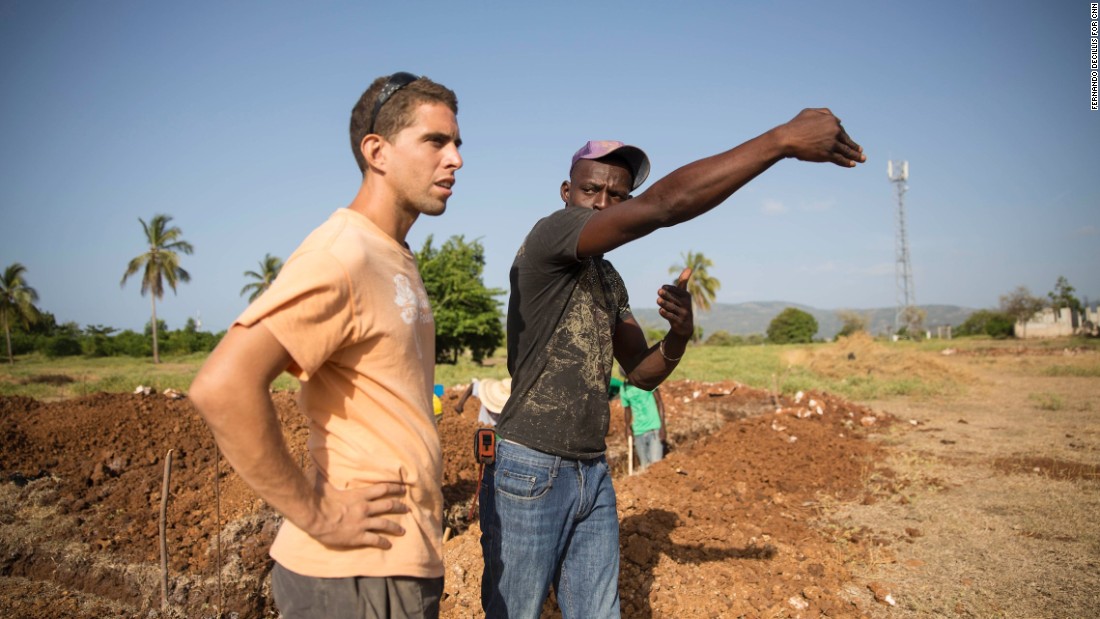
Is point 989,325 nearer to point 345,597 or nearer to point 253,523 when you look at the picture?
point 253,523

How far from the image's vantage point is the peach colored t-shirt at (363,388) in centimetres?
131

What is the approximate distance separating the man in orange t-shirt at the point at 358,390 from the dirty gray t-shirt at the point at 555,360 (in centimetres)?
63

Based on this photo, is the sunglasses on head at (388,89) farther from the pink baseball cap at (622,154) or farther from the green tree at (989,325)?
the green tree at (989,325)

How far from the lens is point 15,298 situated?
3897cm

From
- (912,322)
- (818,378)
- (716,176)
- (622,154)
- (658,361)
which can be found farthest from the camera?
(912,322)

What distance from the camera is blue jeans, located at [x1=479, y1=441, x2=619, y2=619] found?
2113 millimetres

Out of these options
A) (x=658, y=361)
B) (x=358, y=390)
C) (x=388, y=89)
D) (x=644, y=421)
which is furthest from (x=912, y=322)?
(x=358, y=390)

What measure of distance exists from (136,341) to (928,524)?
47.9 meters

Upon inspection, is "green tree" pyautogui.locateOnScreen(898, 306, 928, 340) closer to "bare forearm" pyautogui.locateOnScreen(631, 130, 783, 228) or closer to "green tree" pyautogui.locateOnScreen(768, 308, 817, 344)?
"green tree" pyautogui.locateOnScreen(768, 308, 817, 344)

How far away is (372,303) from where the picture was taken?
1.38 metres

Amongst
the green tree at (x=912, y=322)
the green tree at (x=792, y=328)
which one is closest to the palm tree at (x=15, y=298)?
the green tree at (x=792, y=328)

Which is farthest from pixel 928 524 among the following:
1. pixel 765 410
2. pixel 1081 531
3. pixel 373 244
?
pixel 765 410

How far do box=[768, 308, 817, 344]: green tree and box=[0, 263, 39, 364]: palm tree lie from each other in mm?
55061

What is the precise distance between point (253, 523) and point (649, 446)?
4469 millimetres
